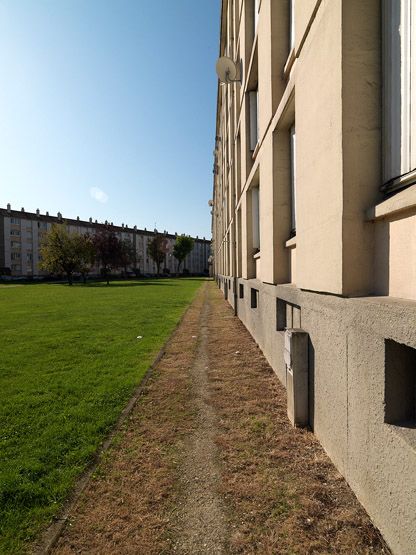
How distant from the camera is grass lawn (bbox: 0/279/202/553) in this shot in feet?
8.92

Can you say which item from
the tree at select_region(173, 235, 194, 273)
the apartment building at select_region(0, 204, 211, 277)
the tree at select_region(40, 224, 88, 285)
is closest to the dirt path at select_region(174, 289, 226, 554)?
the tree at select_region(40, 224, 88, 285)

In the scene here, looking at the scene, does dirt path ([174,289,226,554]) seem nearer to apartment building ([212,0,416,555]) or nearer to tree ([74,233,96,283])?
apartment building ([212,0,416,555])

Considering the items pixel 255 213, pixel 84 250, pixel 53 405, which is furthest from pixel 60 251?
pixel 53 405

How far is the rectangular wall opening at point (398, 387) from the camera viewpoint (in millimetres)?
2248

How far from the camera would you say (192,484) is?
9.56ft

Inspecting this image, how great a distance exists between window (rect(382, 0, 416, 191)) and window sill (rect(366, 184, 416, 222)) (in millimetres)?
231

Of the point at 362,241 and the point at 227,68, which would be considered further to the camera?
the point at 227,68

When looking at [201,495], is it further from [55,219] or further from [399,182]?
[55,219]

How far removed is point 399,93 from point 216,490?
3790 mm

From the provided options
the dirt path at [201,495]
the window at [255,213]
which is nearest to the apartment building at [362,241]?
the dirt path at [201,495]

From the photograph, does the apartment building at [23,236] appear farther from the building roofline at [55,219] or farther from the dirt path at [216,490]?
the dirt path at [216,490]

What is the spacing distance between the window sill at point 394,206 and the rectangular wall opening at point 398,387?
0.99 meters

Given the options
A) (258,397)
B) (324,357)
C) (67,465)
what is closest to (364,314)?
(324,357)

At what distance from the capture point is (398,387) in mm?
2266
